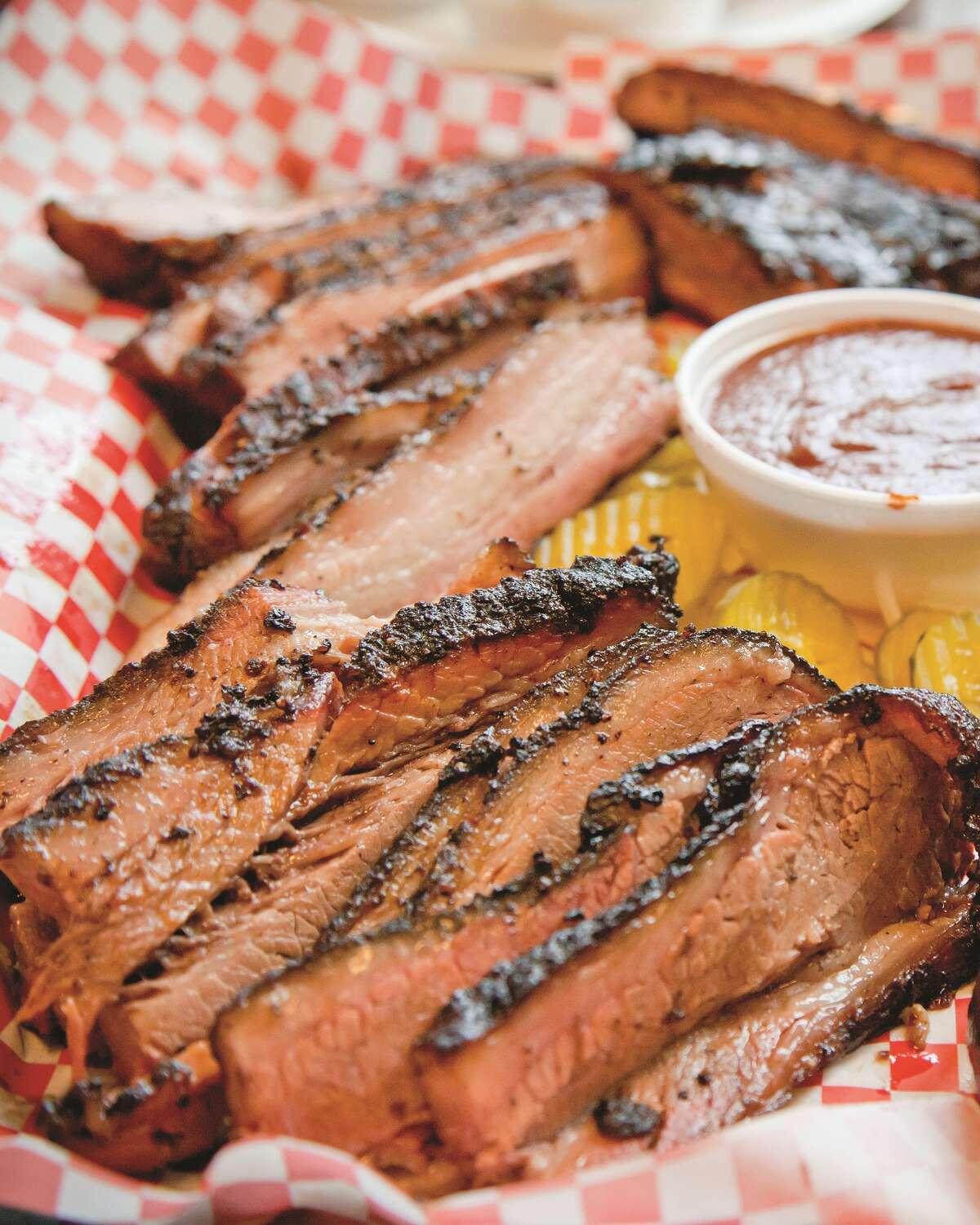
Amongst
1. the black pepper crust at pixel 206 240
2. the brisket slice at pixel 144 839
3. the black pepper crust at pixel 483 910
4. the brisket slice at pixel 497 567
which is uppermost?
the black pepper crust at pixel 206 240

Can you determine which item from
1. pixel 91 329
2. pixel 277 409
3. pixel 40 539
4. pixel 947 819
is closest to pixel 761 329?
pixel 277 409

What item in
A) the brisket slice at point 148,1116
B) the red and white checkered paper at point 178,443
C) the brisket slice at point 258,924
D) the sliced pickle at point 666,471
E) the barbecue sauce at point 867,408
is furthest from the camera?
the sliced pickle at point 666,471

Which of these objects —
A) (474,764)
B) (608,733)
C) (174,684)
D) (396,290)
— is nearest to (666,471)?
(396,290)

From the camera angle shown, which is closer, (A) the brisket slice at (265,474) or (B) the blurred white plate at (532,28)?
(A) the brisket slice at (265,474)

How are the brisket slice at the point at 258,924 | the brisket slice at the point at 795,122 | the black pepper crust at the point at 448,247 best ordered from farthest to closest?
the brisket slice at the point at 795,122 → the black pepper crust at the point at 448,247 → the brisket slice at the point at 258,924

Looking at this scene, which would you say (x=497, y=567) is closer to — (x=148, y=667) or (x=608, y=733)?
(x=608, y=733)

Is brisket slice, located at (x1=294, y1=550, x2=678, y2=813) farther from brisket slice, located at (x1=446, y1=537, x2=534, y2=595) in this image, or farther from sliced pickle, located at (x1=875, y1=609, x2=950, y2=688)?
sliced pickle, located at (x1=875, y1=609, x2=950, y2=688)

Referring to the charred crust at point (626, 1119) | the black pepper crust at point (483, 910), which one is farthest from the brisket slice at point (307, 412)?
the charred crust at point (626, 1119)

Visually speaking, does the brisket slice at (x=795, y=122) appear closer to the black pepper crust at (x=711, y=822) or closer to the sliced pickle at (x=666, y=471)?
the sliced pickle at (x=666, y=471)

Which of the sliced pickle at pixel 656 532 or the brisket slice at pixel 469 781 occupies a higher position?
the brisket slice at pixel 469 781
